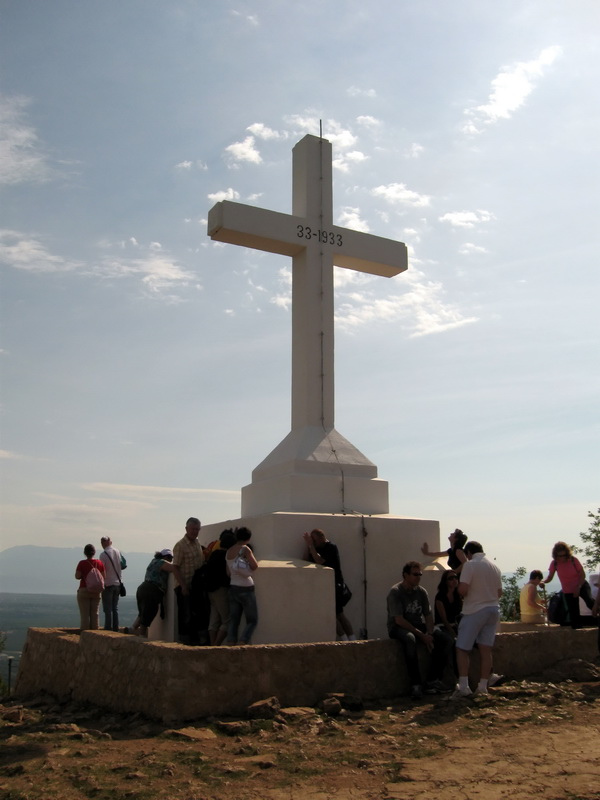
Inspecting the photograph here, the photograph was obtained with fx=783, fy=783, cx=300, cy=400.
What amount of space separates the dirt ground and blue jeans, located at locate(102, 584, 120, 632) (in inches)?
108

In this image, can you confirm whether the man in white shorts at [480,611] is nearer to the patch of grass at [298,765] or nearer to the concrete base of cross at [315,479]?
the patch of grass at [298,765]

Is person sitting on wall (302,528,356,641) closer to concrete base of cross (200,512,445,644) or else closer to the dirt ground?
concrete base of cross (200,512,445,644)

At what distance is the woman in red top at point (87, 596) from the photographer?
31.0ft

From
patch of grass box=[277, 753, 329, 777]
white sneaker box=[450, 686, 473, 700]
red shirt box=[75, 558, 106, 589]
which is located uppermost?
red shirt box=[75, 558, 106, 589]

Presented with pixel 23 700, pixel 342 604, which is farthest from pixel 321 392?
pixel 23 700

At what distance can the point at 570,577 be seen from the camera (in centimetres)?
842

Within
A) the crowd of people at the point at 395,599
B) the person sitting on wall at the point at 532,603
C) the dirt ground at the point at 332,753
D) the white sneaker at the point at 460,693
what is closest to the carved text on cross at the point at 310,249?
the crowd of people at the point at 395,599

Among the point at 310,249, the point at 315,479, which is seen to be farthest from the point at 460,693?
the point at 310,249

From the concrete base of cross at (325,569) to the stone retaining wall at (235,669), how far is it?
0.97 meters

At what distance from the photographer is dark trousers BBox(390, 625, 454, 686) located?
6.71 metres

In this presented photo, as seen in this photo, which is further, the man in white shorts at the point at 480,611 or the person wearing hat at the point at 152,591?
the person wearing hat at the point at 152,591

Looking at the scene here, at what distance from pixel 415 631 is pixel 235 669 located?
173 cm

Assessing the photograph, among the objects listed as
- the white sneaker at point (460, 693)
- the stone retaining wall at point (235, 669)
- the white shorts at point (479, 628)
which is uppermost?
the white shorts at point (479, 628)

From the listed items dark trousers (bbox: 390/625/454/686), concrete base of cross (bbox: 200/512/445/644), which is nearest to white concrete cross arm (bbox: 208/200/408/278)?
concrete base of cross (bbox: 200/512/445/644)
